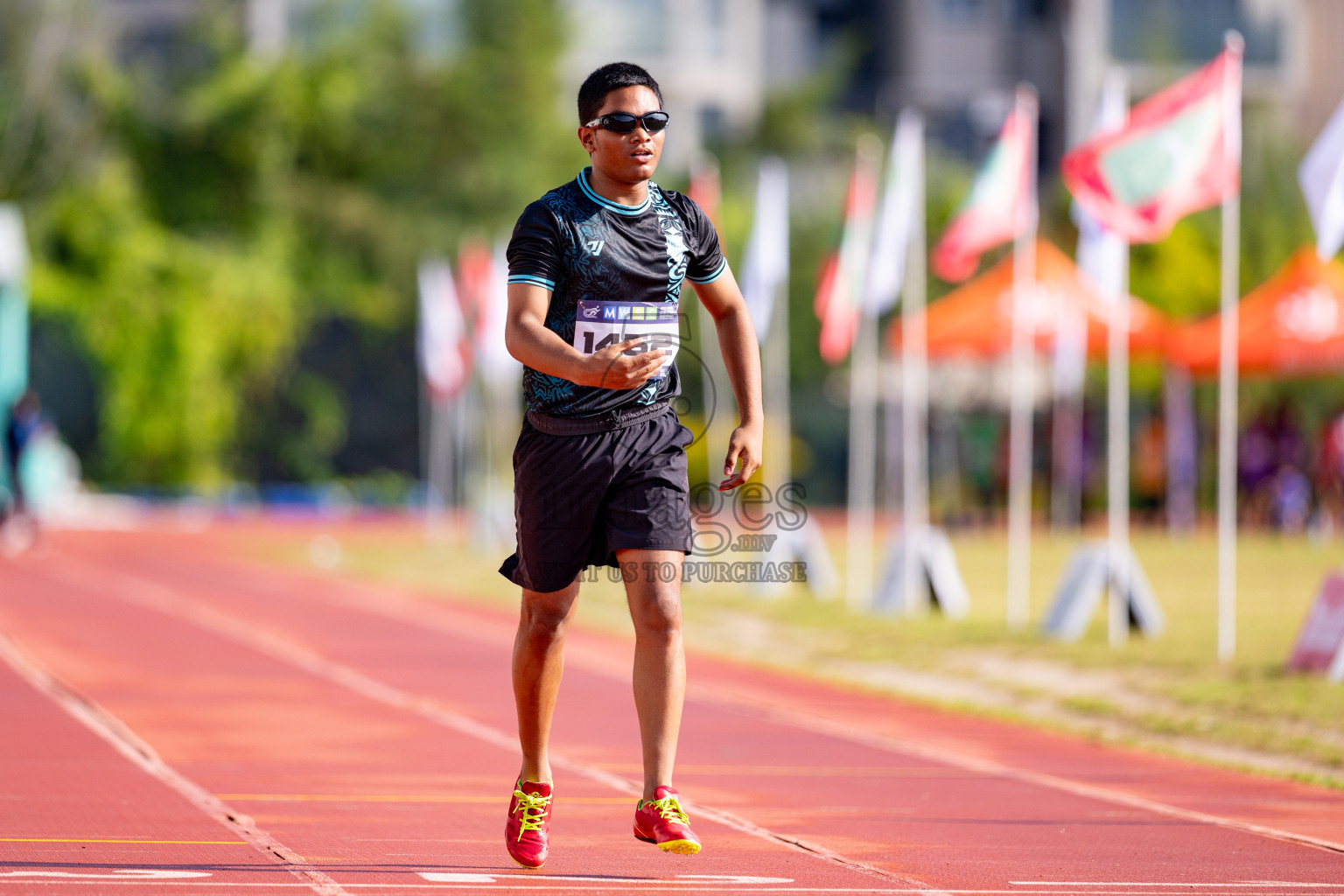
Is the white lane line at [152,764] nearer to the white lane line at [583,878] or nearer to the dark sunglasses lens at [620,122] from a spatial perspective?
the white lane line at [583,878]

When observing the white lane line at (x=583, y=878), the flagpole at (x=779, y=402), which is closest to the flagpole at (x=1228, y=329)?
the flagpole at (x=779, y=402)

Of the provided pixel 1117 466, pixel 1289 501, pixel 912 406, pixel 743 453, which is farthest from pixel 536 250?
pixel 1289 501

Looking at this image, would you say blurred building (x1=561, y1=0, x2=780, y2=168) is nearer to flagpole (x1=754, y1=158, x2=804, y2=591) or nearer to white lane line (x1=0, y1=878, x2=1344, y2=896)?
flagpole (x1=754, y1=158, x2=804, y2=591)

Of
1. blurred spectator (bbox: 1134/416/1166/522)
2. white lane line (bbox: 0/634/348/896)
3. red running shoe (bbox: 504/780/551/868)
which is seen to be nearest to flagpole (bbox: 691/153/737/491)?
blurred spectator (bbox: 1134/416/1166/522)

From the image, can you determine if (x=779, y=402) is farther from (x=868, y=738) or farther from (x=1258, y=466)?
(x=868, y=738)

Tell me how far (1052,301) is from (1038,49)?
33051 mm

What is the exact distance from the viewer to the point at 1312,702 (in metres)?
10.3

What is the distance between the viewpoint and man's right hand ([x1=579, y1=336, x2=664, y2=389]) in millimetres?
5281

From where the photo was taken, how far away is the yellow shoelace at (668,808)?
5.50 m

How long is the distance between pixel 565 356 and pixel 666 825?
4.34 ft

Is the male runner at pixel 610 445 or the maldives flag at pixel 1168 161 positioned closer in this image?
the male runner at pixel 610 445

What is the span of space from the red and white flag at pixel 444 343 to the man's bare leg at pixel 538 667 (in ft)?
66.6

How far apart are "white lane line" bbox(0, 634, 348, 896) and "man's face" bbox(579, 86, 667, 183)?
2118 mm

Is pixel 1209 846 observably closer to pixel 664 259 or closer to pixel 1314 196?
pixel 664 259
